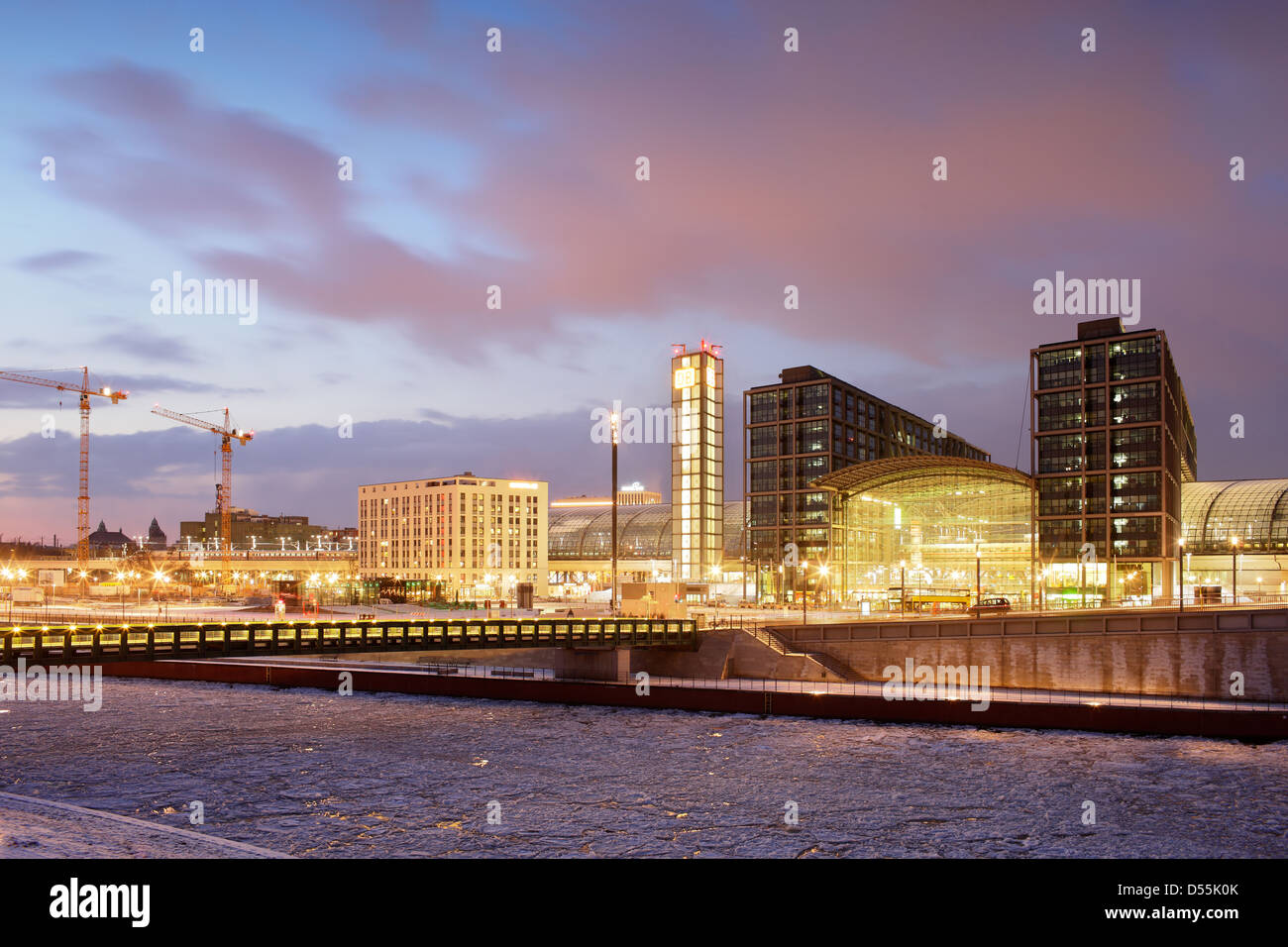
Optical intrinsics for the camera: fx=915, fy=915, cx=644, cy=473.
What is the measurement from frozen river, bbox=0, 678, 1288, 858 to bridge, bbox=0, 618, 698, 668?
5247mm

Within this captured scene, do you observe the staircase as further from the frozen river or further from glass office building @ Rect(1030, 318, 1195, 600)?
glass office building @ Rect(1030, 318, 1195, 600)

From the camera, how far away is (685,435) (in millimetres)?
154375

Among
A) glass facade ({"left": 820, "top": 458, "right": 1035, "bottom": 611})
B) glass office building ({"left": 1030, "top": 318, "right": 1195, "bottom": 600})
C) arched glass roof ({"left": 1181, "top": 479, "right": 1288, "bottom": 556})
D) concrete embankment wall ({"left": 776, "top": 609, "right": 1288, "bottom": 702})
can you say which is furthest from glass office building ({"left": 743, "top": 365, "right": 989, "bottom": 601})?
concrete embankment wall ({"left": 776, "top": 609, "right": 1288, "bottom": 702})

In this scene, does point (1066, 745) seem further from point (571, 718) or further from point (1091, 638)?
point (571, 718)

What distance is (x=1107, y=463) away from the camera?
404 ft

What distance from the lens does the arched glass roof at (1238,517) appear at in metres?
151

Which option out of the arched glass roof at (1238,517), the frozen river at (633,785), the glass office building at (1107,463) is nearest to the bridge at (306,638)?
the frozen river at (633,785)

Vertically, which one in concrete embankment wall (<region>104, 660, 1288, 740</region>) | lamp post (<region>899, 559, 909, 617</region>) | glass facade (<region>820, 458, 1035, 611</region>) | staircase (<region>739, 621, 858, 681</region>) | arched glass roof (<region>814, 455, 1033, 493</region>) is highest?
arched glass roof (<region>814, 455, 1033, 493</region>)

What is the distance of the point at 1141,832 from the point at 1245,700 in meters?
33.3

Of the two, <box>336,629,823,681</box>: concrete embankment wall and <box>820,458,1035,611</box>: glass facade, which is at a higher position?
<box>820,458,1035,611</box>: glass facade

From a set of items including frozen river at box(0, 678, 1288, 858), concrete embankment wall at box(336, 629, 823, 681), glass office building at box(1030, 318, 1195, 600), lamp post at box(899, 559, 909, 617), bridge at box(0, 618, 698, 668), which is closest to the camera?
frozen river at box(0, 678, 1288, 858)

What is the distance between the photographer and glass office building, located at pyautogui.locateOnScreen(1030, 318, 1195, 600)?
120 meters
